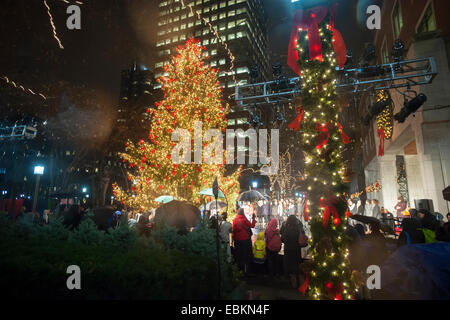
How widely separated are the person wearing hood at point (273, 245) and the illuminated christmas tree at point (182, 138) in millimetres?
6476

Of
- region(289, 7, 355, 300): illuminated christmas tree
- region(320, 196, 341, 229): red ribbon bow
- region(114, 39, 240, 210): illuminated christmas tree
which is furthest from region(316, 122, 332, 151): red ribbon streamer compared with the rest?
region(114, 39, 240, 210): illuminated christmas tree

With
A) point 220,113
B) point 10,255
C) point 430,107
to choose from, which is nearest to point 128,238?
point 10,255

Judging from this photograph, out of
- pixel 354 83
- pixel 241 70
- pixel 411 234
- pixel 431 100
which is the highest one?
pixel 241 70

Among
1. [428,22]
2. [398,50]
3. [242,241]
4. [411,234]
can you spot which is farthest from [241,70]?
[411,234]

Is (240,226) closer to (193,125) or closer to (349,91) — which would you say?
(349,91)

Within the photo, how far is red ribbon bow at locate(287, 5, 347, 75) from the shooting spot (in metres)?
5.64

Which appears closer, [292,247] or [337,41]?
[337,41]

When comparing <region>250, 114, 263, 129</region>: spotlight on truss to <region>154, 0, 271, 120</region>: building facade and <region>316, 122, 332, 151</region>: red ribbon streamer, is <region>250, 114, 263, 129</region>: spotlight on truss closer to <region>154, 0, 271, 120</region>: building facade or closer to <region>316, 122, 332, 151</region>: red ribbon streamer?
<region>316, 122, 332, 151</region>: red ribbon streamer

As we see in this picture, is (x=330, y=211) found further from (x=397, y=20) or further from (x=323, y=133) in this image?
(x=397, y=20)

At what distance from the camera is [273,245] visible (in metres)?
7.62

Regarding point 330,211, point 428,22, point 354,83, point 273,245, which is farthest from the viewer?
point 428,22

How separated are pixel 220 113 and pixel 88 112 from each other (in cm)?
1132

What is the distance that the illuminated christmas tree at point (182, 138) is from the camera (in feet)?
45.3

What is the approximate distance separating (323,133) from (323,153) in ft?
1.40
